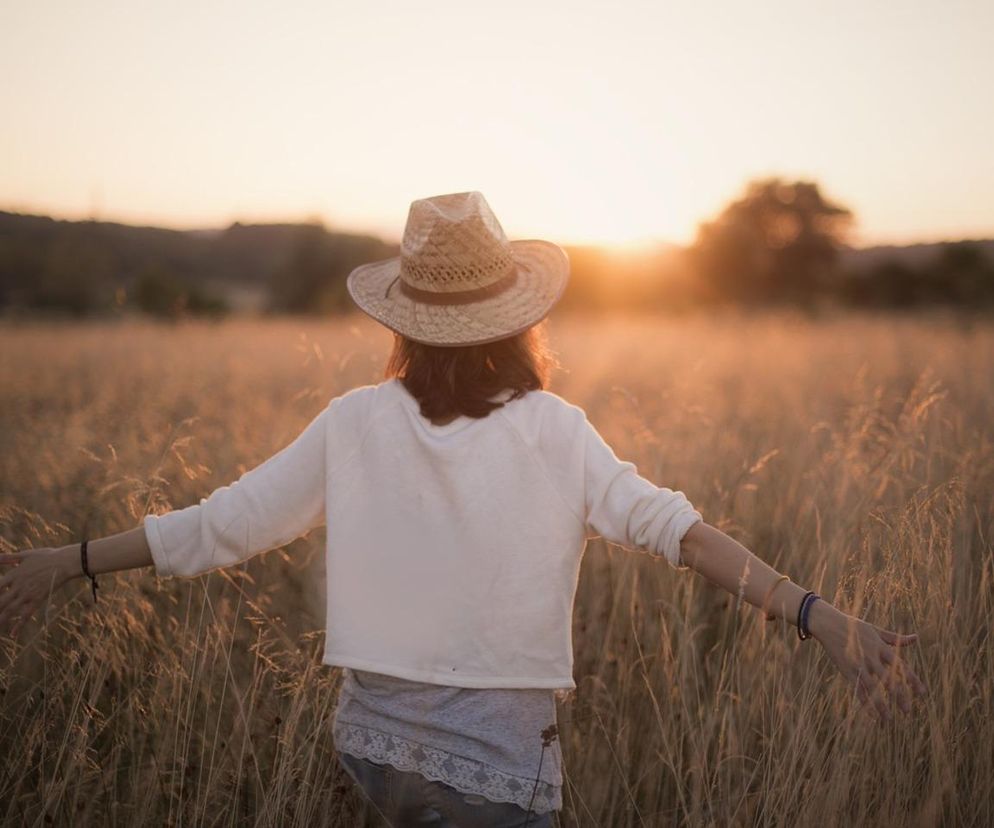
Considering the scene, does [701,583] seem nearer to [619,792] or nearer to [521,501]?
[619,792]

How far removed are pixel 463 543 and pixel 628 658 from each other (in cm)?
111

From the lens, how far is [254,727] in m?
2.20

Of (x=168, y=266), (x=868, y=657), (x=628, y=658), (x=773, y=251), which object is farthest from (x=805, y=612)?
(x=773, y=251)

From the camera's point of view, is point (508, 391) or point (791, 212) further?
point (791, 212)

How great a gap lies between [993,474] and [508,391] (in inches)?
96.2

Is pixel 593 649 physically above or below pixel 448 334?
below

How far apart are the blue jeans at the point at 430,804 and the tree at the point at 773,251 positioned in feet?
127

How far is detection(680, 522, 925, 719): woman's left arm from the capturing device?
1460mm

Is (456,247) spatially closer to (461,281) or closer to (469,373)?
Result: (461,281)

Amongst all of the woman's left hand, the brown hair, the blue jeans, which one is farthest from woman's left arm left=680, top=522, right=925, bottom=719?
the woman's left hand

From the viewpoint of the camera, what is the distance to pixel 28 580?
70.6 inches

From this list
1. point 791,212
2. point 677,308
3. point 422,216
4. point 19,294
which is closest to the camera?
point 422,216

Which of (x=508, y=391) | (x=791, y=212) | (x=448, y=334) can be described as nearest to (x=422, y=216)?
(x=448, y=334)

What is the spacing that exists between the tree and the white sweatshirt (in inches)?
1515
